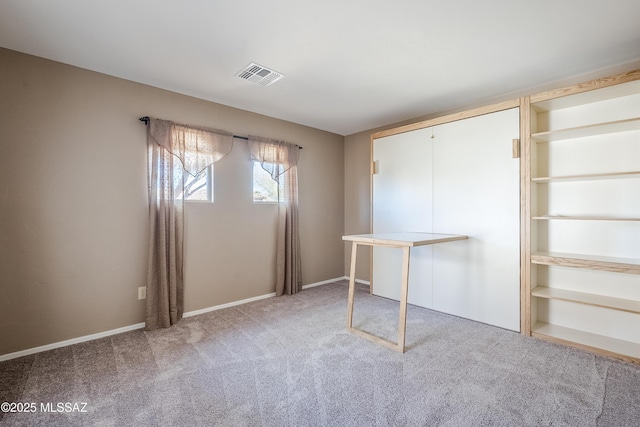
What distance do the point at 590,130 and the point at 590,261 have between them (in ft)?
3.55

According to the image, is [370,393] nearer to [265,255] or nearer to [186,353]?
[186,353]

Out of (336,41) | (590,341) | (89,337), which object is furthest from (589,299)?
(89,337)

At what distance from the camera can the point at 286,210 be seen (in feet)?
12.5

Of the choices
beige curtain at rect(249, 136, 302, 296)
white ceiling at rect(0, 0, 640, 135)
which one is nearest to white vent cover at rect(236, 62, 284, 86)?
white ceiling at rect(0, 0, 640, 135)

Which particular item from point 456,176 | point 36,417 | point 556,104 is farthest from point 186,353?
point 556,104

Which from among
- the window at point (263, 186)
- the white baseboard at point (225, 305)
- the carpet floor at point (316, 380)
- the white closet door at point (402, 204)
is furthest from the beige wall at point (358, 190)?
the carpet floor at point (316, 380)

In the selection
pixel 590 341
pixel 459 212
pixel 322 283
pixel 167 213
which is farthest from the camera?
pixel 322 283

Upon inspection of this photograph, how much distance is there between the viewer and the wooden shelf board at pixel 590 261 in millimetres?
2072

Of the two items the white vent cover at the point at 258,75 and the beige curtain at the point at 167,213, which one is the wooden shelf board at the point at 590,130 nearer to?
the white vent cover at the point at 258,75

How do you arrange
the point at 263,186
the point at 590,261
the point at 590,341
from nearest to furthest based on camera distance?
the point at 590,261
the point at 590,341
the point at 263,186

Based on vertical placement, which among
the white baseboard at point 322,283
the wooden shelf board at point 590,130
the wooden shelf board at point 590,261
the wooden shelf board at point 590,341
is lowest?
the white baseboard at point 322,283

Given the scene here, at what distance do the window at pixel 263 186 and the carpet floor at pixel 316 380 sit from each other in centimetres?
163

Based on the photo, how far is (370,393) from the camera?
5.71ft

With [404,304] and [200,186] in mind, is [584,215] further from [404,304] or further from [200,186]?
[200,186]
